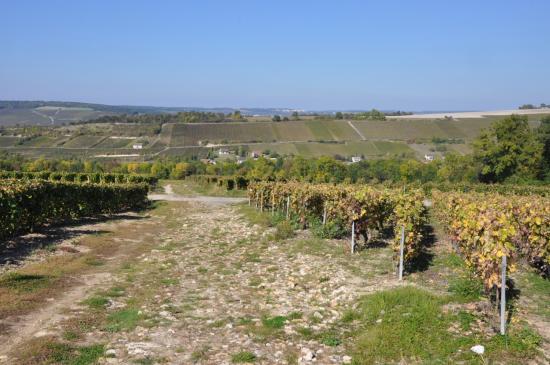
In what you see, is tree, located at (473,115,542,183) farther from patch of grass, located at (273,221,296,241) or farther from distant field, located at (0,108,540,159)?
distant field, located at (0,108,540,159)

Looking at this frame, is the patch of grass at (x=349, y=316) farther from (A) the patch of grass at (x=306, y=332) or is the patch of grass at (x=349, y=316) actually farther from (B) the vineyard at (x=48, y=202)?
(B) the vineyard at (x=48, y=202)

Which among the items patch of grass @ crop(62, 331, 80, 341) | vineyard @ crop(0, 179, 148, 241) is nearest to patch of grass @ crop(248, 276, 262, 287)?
patch of grass @ crop(62, 331, 80, 341)

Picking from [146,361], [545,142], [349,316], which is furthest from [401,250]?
[545,142]

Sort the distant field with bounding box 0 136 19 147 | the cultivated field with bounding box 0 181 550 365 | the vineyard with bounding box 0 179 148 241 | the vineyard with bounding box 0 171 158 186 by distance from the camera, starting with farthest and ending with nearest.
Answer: the distant field with bounding box 0 136 19 147 → the vineyard with bounding box 0 171 158 186 → the vineyard with bounding box 0 179 148 241 → the cultivated field with bounding box 0 181 550 365

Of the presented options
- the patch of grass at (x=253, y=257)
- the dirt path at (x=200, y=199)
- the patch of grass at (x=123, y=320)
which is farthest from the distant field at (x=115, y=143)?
the patch of grass at (x=123, y=320)

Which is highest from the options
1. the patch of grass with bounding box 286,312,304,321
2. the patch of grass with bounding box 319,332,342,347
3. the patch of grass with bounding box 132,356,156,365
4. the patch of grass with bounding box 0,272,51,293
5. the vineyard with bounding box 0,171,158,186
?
the patch of grass with bounding box 132,356,156,365

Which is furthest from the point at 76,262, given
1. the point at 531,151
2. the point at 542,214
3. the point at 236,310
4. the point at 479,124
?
the point at 479,124

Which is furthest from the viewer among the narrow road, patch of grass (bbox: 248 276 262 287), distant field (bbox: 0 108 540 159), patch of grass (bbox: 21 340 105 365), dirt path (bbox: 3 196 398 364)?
the narrow road

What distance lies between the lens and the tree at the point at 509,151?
53031 mm

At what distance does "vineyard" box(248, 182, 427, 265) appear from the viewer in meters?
12.5

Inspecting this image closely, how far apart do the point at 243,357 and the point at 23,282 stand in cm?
696

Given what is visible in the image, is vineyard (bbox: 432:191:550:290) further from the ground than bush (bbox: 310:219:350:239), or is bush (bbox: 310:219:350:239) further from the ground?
vineyard (bbox: 432:191:550:290)

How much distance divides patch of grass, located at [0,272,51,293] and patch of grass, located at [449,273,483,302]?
957 centimetres

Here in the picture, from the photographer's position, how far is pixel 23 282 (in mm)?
11219
